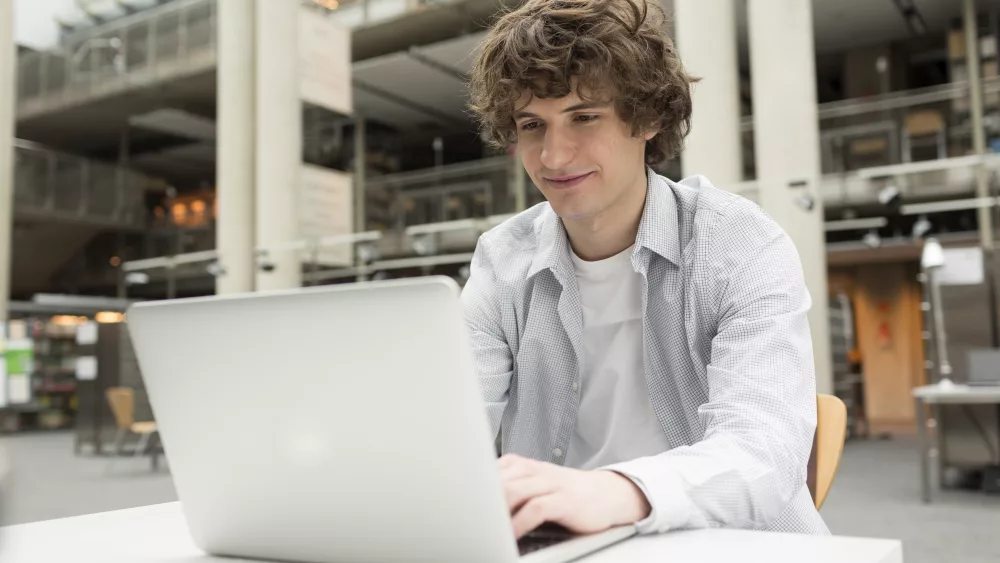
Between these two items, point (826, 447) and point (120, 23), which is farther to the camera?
point (120, 23)

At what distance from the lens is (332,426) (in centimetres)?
75

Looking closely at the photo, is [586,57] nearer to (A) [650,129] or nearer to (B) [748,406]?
(A) [650,129]

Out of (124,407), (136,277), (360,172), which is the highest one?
(360,172)

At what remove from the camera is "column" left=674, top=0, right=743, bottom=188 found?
33.3 ft

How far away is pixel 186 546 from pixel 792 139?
9.74 meters

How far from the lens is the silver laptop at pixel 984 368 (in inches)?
266

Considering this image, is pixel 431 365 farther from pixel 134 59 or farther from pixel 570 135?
pixel 134 59

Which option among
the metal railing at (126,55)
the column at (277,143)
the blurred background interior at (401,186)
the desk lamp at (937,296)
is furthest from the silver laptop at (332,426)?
the metal railing at (126,55)

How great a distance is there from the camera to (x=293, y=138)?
12.9m

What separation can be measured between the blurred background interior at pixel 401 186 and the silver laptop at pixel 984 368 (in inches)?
1.1

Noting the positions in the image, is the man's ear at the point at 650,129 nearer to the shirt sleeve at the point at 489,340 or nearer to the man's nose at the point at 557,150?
the man's nose at the point at 557,150

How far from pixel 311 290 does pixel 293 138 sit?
497 inches

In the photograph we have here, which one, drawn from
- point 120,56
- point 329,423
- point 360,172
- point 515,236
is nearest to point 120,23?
point 120,56

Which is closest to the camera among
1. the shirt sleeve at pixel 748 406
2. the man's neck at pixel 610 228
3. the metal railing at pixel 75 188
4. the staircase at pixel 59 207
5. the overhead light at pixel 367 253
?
the shirt sleeve at pixel 748 406
